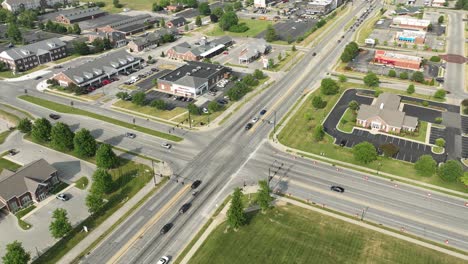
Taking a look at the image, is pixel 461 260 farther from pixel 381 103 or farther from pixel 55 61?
pixel 55 61

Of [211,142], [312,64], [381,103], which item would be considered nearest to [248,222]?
[211,142]

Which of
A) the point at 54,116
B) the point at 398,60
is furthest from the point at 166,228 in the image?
the point at 398,60

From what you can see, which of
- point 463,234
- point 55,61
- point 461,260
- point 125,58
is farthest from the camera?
point 55,61

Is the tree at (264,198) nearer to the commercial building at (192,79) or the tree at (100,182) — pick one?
the tree at (100,182)

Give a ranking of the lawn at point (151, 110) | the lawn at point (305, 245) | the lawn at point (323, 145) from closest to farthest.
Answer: the lawn at point (305, 245) < the lawn at point (323, 145) < the lawn at point (151, 110)

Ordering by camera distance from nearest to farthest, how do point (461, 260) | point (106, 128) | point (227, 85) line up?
point (461, 260), point (106, 128), point (227, 85)

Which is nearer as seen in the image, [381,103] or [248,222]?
[248,222]

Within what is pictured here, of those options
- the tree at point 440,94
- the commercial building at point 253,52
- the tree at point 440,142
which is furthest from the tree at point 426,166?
the commercial building at point 253,52
